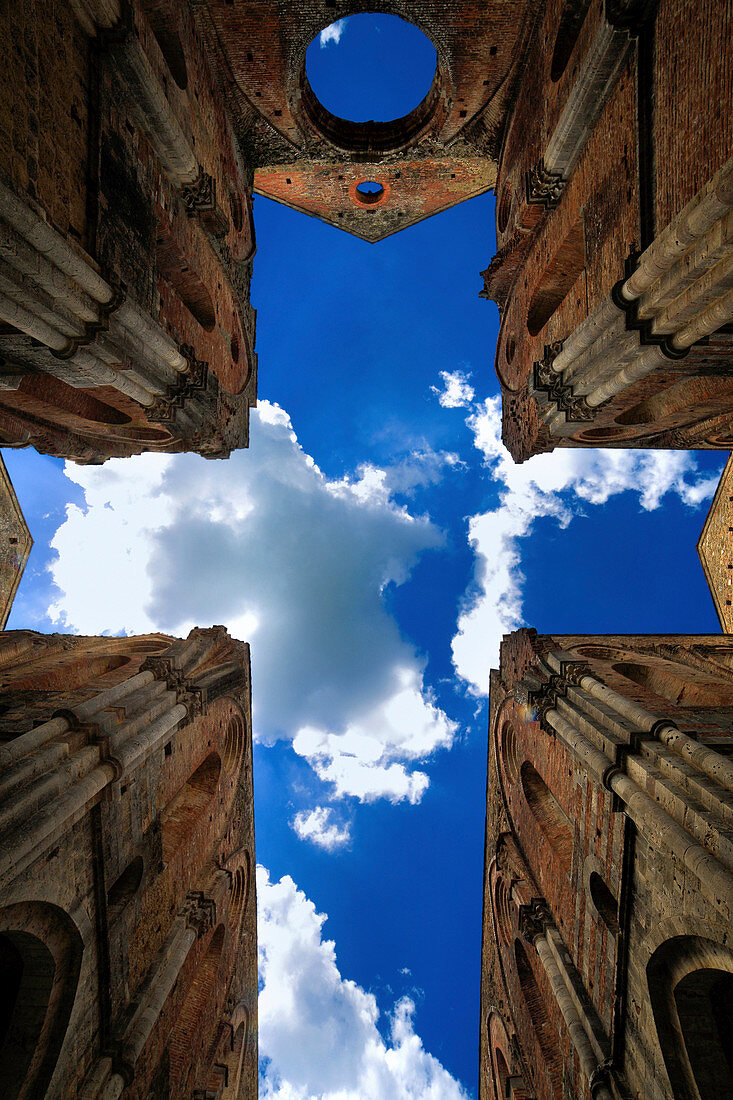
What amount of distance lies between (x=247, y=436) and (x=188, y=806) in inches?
396

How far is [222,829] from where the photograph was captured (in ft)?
42.5

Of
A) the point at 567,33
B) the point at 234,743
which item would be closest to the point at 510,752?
the point at 234,743

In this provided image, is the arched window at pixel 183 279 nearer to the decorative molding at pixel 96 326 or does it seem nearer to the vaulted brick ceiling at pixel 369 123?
the decorative molding at pixel 96 326

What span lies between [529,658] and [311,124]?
15.6m

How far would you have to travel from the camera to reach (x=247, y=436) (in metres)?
16.2

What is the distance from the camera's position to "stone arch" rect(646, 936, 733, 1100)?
6215 millimetres

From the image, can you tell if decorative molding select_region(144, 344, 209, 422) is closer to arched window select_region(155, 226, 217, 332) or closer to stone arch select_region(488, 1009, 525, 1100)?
arched window select_region(155, 226, 217, 332)

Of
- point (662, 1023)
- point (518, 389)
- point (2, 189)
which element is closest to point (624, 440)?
point (518, 389)

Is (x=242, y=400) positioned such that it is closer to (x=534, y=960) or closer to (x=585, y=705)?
(x=585, y=705)

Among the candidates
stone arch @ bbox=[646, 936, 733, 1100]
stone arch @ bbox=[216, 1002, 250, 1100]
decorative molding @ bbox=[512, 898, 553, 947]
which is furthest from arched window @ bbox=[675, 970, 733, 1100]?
stone arch @ bbox=[216, 1002, 250, 1100]

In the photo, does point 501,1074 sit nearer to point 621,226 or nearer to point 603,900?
point 603,900

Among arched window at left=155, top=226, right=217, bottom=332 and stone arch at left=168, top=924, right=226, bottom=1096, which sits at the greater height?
arched window at left=155, top=226, right=217, bottom=332

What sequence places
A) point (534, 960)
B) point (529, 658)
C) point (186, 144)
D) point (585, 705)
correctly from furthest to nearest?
point (529, 658), point (534, 960), point (186, 144), point (585, 705)

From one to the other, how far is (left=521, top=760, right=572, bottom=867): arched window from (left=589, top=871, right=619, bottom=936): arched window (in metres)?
1.31
